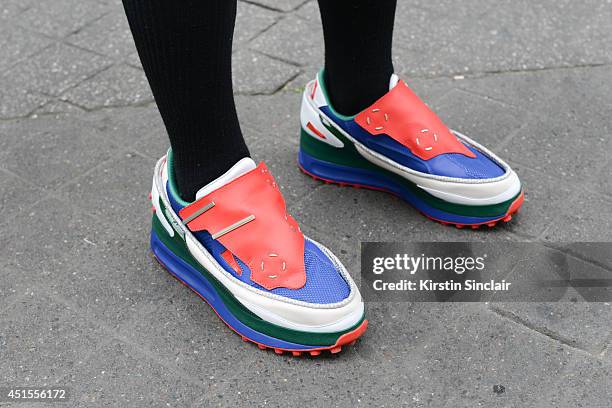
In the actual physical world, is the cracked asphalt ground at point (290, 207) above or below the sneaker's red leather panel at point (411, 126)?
below

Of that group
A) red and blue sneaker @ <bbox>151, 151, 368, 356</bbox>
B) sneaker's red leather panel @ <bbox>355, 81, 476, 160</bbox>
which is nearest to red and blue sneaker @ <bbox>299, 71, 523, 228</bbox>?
sneaker's red leather panel @ <bbox>355, 81, 476, 160</bbox>

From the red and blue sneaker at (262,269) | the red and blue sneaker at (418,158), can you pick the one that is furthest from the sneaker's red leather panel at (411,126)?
the red and blue sneaker at (262,269)

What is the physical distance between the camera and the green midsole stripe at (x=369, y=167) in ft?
5.30

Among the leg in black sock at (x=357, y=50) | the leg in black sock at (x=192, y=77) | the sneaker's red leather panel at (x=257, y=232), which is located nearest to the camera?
the leg in black sock at (x=192, y=77)

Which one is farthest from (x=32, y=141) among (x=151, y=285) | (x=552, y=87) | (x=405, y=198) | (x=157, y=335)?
(x=552, y=87)

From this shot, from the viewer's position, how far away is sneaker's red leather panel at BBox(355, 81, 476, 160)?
1637 mm

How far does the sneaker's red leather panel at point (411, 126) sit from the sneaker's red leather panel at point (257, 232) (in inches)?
14.4

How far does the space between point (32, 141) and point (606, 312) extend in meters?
1.42

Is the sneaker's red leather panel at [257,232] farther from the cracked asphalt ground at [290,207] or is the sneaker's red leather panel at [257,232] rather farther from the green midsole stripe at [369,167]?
the green midsole stripe at [369,167]

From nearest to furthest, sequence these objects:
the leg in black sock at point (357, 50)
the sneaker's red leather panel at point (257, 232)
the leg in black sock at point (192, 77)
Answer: the leg in black sock at point (192, 77)
the sneaker's red leather panel at point (257, 232)
the leg in black sock at point (357, 50)

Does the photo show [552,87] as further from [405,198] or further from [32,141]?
[32,141]

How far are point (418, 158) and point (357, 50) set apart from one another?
25cm

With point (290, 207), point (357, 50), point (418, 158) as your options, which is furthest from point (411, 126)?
point (290, 207)

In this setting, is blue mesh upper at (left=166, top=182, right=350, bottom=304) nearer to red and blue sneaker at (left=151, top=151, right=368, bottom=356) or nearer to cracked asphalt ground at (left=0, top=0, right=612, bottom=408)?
red and blue sneaker at (left=151, top=151, right=368, bottom=356)
